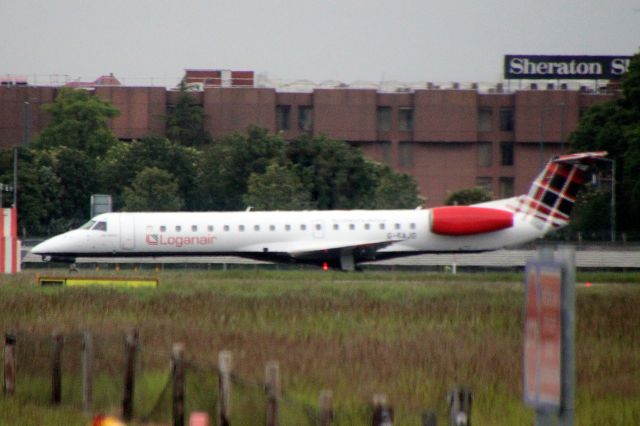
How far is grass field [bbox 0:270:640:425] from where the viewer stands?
680 inches

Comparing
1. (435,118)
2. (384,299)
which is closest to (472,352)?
(384,299)

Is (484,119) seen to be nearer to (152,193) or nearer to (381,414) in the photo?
(152,193)

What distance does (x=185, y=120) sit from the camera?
Result: 359 feet

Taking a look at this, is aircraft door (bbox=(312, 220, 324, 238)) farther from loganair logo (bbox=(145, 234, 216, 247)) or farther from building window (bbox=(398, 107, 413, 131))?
building window (bbox=(398, 107, 413, 131))

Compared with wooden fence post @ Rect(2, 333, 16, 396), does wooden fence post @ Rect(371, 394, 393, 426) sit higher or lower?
higher

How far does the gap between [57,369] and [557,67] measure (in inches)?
3807

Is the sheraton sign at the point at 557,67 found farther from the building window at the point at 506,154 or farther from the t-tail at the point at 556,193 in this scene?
the t-tail at the point at 556,193

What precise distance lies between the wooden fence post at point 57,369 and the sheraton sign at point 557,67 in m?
94.8

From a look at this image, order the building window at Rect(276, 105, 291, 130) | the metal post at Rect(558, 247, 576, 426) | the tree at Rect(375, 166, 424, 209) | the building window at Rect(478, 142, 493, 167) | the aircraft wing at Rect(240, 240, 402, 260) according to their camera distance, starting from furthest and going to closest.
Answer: the building window at Rect(478, 142, 493, 167)
the building window at Rect(276, 105, 291, 130)
the tree at Rect(375, 166, 424, 209)
the aircraft wing at Rect(240, 240, 402, 260)
the metal post at Rect(558, 247, 576, 426)

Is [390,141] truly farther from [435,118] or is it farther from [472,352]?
[472,352]

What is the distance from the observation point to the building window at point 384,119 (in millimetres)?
107625

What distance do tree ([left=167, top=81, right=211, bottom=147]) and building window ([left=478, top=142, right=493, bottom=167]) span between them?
22037mm

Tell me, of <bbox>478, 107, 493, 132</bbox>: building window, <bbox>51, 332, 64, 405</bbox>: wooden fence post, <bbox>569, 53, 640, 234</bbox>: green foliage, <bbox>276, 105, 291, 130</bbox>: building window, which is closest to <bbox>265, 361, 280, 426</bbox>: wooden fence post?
<bbox>51, 332, 64, 405</bbox>: wooden fence post

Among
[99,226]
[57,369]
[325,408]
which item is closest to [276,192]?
[99,226]
